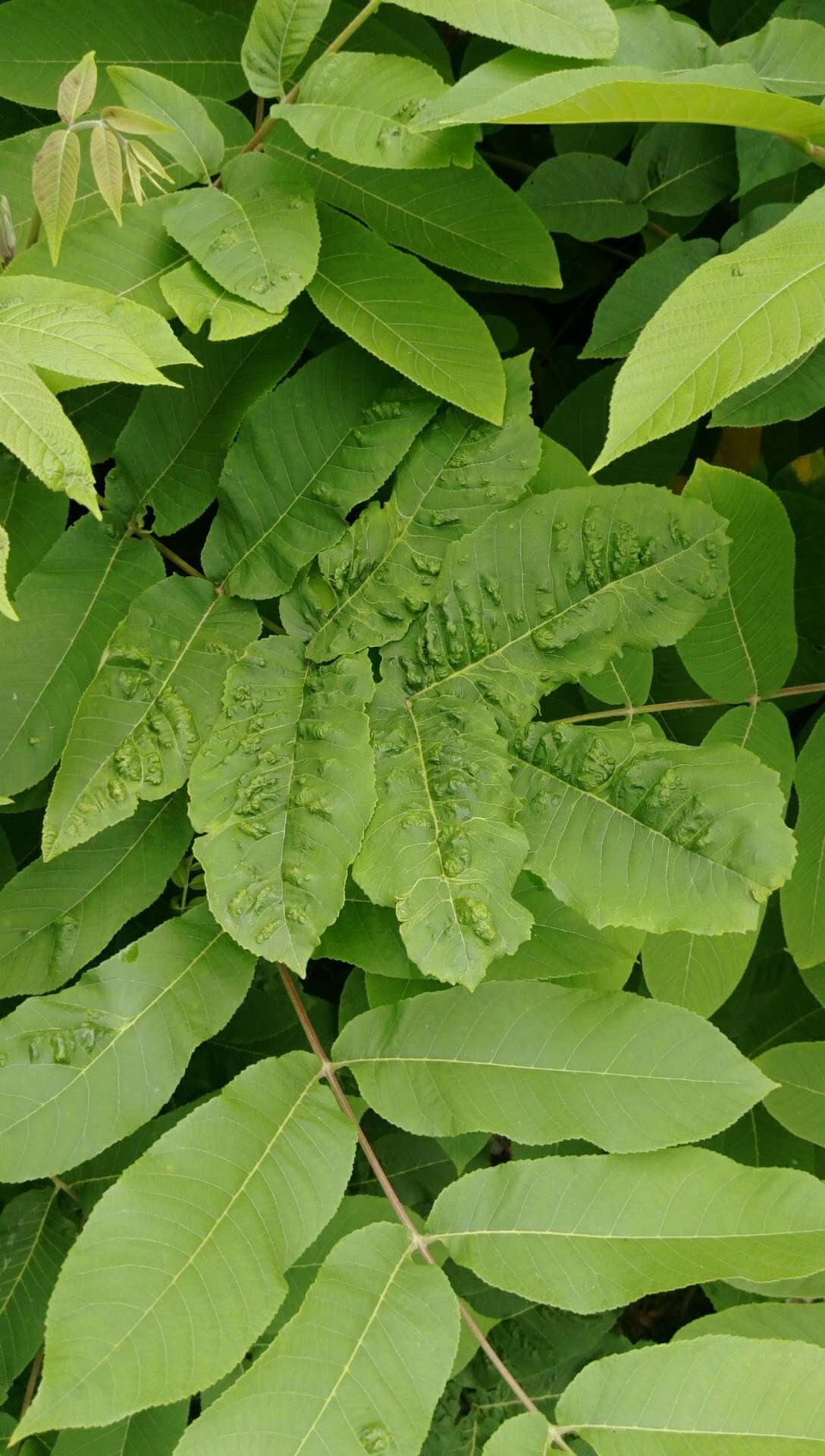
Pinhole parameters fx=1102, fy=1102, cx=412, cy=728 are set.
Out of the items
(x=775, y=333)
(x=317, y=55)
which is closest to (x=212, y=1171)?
Answer: (x=775, y=333)

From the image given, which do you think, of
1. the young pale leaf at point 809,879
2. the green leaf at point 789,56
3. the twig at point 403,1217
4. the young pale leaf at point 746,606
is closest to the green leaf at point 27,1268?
the twig at point 403,1217

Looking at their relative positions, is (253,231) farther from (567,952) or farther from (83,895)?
(567,952)

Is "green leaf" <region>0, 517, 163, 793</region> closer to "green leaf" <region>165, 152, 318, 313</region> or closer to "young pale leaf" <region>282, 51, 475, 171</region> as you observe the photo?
"green leaf" <region>165, 152, 318, 313</region>

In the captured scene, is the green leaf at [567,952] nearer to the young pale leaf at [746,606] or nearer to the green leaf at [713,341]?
the young pale leaf at [746,606]

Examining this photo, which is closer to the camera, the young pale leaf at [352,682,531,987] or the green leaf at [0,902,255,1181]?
the young pale leaf at [352,682,531,987]

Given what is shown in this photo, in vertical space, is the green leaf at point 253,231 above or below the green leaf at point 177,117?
below

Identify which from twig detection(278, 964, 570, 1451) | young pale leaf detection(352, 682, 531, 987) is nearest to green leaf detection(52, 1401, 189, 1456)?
twig detection(278, 964, 570, 1451)
